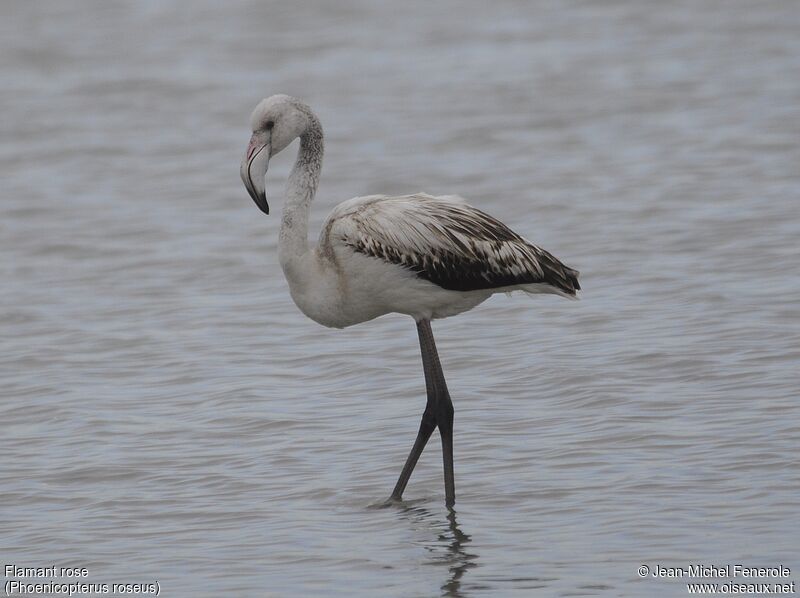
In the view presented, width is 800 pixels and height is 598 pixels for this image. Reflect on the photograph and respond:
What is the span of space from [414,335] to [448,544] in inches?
160

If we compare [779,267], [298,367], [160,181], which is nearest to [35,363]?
[298,367]

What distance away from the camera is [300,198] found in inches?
324

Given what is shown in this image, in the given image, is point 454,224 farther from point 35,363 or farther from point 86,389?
point 35,363

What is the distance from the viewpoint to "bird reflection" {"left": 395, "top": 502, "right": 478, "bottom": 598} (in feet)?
23.1

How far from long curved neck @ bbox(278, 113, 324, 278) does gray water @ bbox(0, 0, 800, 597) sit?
128cm

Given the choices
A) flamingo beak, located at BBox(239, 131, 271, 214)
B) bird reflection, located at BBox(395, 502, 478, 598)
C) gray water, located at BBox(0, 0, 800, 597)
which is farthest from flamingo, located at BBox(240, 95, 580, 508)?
gray water, located at BBox(0, 0, 800, 597)

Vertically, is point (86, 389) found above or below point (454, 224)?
below

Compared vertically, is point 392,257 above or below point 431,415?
above

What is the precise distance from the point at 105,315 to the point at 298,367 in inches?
97.6

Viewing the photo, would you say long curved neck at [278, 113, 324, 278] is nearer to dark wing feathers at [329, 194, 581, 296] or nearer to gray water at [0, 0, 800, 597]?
dark wing feathers at [329, 194, 581, 296]

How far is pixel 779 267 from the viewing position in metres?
12.6

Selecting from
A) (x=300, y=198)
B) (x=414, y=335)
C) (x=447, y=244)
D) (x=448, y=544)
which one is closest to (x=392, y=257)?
(x=447, y=244)

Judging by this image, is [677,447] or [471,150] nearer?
[677,447]

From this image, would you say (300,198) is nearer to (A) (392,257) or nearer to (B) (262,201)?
(B) (262,201)
